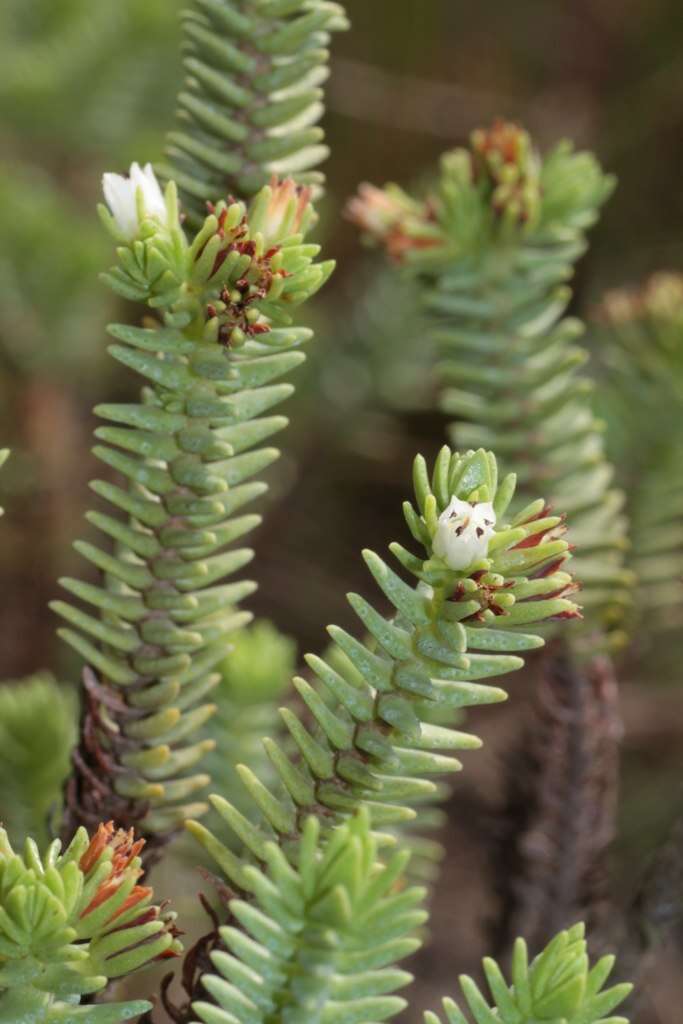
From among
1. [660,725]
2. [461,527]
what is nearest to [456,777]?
[660,725]

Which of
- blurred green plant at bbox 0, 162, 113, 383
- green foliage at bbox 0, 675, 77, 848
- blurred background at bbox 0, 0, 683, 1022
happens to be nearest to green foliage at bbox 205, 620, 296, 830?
green foliage at bbox 0, 675, 77, 848

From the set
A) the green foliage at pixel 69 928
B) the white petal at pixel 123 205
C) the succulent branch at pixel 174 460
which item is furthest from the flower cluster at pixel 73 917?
the white petal at pixel 123 205

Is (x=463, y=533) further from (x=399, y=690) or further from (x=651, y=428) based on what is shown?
(x=651, y=428)

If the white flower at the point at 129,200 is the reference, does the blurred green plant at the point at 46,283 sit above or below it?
above

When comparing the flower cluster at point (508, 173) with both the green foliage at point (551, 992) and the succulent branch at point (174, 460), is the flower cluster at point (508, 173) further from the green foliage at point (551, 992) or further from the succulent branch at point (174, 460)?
the green foliage at point (551, 992)

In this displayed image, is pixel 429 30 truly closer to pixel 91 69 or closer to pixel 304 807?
pixel 91 69

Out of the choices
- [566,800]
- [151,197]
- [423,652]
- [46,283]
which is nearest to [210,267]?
→ [151,197]
